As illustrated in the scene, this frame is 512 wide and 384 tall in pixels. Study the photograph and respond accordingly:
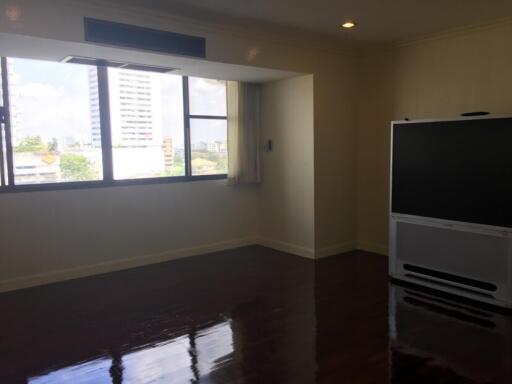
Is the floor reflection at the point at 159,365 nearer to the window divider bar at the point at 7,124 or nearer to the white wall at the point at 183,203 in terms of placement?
the white wall at the point at 183,203

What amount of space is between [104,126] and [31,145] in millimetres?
710

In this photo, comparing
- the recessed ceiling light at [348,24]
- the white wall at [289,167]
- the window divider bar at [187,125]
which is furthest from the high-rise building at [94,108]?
the recessed ceiling light at [348,24]

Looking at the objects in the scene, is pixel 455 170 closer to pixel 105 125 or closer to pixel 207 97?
pixel 207 97

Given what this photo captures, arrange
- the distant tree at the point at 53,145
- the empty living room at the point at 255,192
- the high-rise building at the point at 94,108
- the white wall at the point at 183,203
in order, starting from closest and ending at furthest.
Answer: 1. the empty living room at the point at 255,192
2. the white wall at the point at 183,203
3. the distant tree at the point at 53,145
4. the high-rise building at the point at 94,108

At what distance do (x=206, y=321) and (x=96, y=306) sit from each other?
994 millimetres

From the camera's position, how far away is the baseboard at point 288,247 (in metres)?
5.13

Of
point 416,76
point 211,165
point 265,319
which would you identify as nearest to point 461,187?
point 416,76

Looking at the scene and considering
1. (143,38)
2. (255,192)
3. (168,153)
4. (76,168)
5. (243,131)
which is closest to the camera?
(143,38)

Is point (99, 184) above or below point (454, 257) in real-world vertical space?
above

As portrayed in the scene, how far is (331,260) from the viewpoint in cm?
502

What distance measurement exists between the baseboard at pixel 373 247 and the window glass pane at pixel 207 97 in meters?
2.31

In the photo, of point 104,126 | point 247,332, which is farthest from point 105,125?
point 247,332

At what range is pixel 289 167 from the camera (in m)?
5.29

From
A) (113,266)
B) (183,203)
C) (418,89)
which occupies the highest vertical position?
(418,89)
